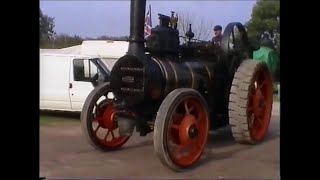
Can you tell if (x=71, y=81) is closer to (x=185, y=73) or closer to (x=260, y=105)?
(x=185, y=73)

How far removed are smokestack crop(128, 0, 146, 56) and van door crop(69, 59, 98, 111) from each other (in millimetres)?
863

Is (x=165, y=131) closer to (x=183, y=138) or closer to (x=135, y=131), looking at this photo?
(x=183, y=138)

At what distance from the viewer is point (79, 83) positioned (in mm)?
3611

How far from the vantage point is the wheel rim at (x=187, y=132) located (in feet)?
8.59

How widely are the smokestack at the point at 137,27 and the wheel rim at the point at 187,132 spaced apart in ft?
1.34

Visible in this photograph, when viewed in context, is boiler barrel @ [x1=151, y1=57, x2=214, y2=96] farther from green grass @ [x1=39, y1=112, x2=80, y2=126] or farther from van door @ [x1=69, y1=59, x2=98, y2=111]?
green grass @ [x1=39, y1=112, x2=80, y2=126]

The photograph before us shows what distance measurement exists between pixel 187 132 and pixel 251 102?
2.77 ft

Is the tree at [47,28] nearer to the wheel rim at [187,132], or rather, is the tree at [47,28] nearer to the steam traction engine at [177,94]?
the steam traction engine at [177,94]

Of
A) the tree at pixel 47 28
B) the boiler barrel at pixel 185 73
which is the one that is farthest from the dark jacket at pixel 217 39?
the tree at pixel 47 28

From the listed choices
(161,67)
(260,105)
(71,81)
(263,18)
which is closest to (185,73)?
(161,67)
